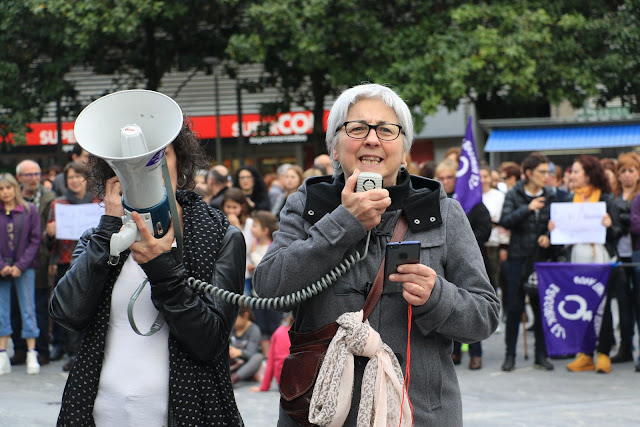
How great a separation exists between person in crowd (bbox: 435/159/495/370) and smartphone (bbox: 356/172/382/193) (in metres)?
6.07

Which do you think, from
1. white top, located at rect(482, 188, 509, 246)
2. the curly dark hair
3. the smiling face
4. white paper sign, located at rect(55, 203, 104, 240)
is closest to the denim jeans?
white paper sign, located at rect(55, 203, 104, 240)

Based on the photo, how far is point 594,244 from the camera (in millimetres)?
9164

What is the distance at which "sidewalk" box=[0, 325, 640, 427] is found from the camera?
706cm

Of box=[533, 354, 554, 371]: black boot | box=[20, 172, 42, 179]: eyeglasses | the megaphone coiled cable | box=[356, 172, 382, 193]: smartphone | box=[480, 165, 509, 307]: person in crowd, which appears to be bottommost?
box=[533, 354, 554, 371]: black boot

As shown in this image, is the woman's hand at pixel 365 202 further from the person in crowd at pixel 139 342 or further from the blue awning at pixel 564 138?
the blue awning at pixel 564 138

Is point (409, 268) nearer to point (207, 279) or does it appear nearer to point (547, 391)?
point (207, 279)

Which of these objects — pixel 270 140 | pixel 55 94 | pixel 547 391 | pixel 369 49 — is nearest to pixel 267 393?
pixel 547 391

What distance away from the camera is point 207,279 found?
3070 millimetres

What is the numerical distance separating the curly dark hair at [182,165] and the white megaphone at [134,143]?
327mm

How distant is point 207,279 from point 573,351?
6.54 metres

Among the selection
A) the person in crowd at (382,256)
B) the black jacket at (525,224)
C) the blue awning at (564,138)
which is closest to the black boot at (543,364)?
the black jacket at (525,224)

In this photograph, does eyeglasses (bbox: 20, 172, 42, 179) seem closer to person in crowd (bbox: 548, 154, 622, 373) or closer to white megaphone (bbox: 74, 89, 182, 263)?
person in crowd (bbox: 548, 154, 622, 373)

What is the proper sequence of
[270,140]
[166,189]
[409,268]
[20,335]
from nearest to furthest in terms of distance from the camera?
1. [409,268]
2. [166,189]
3. [20,335]
4. [270,140]

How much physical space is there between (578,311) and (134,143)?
278 inches
